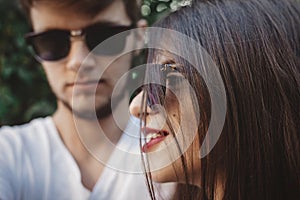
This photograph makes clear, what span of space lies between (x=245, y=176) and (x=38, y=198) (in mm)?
426

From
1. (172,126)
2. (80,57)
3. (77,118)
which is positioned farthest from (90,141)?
(172,126)

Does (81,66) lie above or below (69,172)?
above

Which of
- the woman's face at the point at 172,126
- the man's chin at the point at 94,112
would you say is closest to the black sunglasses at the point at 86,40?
the man's chin at the point at 94,112

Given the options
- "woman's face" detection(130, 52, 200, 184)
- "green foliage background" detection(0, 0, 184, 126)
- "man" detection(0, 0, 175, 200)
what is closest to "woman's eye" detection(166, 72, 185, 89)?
"woman's face" detection(130, 52, 200, 184)

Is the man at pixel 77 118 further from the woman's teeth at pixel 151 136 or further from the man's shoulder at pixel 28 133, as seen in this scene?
the woman's teeth at pixel 151 136

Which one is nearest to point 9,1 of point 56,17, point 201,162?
point 56,17

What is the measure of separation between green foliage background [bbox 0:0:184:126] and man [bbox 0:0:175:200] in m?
0.17

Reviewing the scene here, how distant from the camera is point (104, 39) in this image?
0.88 metres

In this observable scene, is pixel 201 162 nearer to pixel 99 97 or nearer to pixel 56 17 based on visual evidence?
pixel 99 97

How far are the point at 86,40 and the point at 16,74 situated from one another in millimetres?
348

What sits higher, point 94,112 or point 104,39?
point 104,39

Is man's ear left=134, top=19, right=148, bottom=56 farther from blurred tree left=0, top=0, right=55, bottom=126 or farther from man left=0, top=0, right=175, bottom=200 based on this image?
blurred tree left=0, top=0, right=55, bottom=126

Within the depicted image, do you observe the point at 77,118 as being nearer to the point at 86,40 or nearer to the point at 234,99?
the point at 86,40

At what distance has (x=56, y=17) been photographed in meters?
0.90
